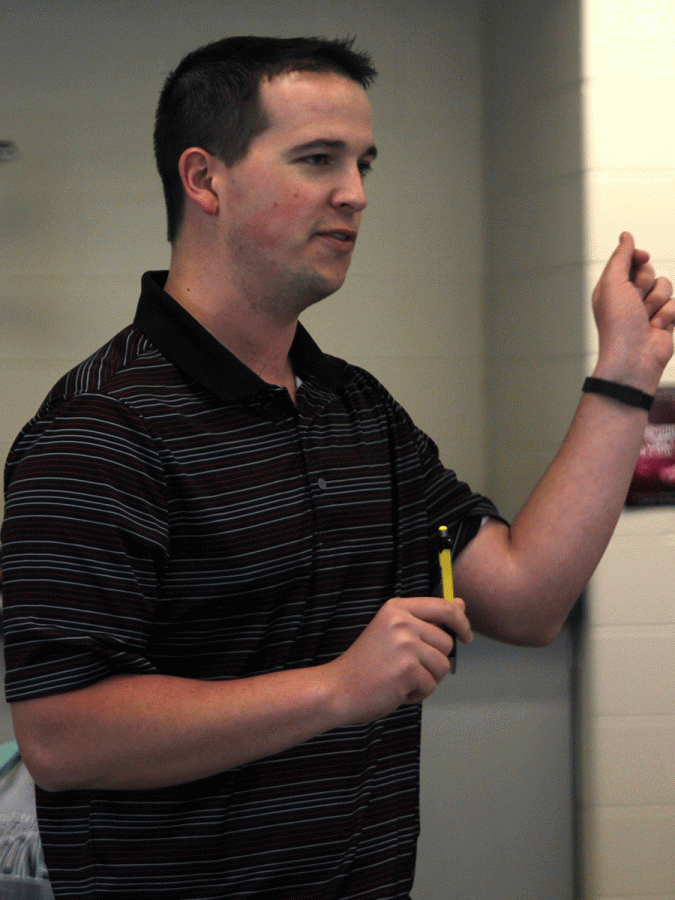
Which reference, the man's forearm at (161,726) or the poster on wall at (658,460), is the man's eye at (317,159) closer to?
the man's forearm at (161,726)

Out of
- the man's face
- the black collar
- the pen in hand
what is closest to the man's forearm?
the pen in hand

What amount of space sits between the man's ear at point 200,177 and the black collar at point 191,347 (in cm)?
11

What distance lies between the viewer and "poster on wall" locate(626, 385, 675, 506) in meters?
1.84

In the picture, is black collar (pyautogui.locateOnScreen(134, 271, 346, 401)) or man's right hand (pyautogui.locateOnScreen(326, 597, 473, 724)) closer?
man's right hand (pyautogui.locateOnScreen(326, 597, 473, 724))

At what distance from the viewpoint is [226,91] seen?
108 centimetres

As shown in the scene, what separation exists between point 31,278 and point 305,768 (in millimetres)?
1575

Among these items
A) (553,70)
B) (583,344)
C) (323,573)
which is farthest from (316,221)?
(553,70)

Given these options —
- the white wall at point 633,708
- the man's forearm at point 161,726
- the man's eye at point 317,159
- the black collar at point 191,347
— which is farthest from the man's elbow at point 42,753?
the white wall at point 633,708

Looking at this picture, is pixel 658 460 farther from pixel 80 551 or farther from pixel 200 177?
pixel 80 551

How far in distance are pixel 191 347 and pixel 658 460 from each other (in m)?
1.14

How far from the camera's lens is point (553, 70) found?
191cm

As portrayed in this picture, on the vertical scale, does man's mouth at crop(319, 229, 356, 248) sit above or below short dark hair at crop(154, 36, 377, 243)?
below

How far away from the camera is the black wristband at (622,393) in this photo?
109 cm

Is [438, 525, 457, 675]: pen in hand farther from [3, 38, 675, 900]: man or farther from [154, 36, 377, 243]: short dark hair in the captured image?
[154, 36, 377, 243]: short dark hair
